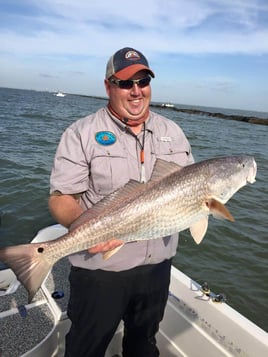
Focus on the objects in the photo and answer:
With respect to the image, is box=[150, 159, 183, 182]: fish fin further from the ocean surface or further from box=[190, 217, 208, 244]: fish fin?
the ocean surface

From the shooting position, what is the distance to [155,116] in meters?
3.79

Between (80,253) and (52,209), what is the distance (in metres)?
0.51

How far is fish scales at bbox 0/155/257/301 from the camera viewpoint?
10.2 ft

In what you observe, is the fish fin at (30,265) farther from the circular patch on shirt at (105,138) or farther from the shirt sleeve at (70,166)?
the circular patch on shirt at (105,138)

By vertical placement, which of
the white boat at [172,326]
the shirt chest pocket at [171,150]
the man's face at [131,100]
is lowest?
the white boat at [172,326]

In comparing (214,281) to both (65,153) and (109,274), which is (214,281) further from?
(65,153)

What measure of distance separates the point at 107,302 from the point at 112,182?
117cm

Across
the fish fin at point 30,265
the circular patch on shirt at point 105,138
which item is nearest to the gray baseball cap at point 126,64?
the circular patch on shirt at point 105,138

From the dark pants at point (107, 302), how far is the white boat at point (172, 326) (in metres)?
0.82

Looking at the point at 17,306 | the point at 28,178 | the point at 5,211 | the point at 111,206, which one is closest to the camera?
the point at 111,206

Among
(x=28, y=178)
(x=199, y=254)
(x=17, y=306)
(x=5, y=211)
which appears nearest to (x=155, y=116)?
(x=17, y=306)

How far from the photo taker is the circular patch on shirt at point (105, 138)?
3412mm

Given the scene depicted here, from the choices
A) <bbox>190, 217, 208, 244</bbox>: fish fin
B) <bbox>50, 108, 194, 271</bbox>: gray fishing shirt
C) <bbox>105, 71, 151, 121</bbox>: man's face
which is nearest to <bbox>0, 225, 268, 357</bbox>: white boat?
<bbox>50, 108, 194, 271</bbox>: gray fishing shirt

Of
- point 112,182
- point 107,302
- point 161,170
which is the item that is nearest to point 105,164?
point 112,182
